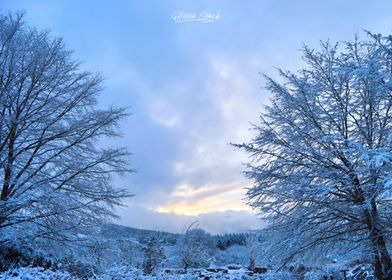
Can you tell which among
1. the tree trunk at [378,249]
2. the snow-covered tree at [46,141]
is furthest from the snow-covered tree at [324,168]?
the snow-covered tree at [46,141]

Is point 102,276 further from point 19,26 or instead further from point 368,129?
Answer: point 368,129

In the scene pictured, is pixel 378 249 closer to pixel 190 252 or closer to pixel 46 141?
pixel 46 141

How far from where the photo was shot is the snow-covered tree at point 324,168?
7953 mm

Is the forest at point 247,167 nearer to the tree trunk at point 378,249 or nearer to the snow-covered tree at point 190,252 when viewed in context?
the tree trunk at point 378,249

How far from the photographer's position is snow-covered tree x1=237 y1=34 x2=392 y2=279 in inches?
313

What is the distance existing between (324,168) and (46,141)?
702 cm

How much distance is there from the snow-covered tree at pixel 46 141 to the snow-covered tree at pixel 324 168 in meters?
4.20

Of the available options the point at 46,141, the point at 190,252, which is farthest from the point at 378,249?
the point at 190,252

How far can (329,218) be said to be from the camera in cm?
844

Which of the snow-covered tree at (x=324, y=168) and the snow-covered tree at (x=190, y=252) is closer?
the snow-covered tree at (x=324, y=168)

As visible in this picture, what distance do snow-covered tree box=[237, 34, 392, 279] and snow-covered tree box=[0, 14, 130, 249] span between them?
4203 mm

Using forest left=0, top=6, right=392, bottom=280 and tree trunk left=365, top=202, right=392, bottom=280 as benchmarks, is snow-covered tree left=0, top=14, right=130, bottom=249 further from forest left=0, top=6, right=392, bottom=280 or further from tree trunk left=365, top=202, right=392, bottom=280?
tree trunk left=365, top=202, right=392, bottom=280

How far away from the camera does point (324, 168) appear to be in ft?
26.9

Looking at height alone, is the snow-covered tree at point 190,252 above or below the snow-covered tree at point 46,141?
below
